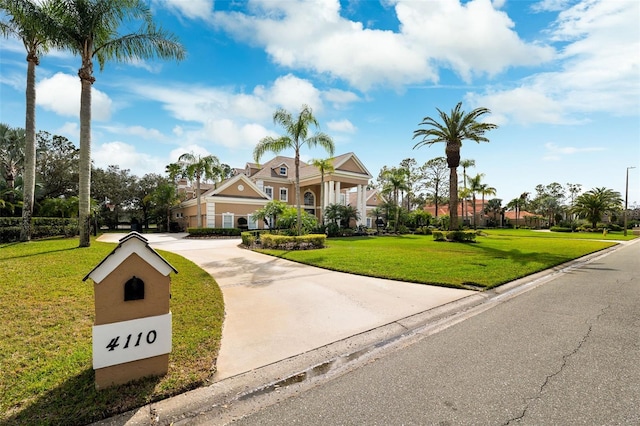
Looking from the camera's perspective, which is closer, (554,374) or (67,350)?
(554,374)

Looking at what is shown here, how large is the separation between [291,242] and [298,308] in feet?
33.1

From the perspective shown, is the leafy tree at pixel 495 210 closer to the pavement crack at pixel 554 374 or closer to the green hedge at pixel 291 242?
the green hedge at pixel 291 242

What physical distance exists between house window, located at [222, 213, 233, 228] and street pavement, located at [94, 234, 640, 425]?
23.0 m

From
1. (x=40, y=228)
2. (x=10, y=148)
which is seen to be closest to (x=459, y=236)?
(x=40, y=228)

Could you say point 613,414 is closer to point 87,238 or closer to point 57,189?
point 87,238

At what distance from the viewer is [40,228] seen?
1557cm

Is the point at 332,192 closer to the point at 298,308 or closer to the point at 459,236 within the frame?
the point at 459,236

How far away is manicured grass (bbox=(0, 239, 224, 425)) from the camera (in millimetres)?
2570

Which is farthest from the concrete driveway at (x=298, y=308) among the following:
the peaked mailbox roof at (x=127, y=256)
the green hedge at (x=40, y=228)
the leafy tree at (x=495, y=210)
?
the leafy tree at (x=495, y=210)

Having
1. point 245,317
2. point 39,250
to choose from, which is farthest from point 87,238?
point 245,317

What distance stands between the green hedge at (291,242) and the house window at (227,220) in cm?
1389

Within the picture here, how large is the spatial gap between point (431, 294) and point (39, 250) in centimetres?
1363

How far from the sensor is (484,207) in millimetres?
62562

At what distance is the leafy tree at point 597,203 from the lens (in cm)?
4469
